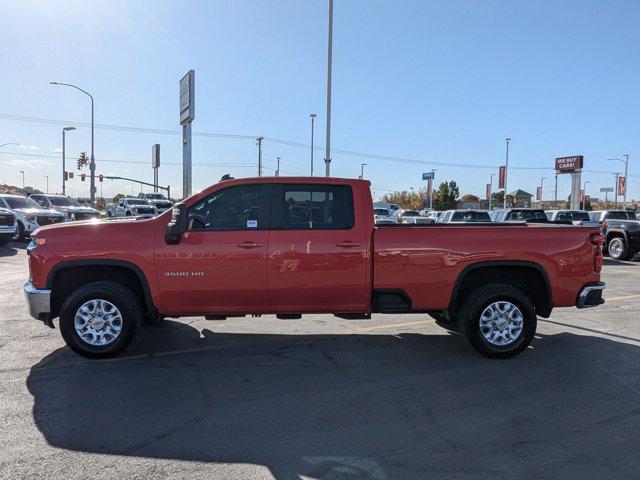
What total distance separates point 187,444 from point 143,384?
1383 millimetres

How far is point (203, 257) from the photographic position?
5.34 m

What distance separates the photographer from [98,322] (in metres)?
5.45

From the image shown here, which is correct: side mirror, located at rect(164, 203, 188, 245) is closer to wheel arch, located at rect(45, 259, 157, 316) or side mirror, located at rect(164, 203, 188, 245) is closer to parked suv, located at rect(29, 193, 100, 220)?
wheel arch, located at rect(45, 259, 157, 316)

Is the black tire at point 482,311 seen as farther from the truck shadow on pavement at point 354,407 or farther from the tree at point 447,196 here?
the tree at point 447,196

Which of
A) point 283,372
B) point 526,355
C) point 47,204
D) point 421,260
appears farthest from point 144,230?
point 47,204

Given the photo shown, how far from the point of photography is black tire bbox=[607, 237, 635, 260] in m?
17.9

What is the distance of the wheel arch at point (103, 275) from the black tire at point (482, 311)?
348 cm

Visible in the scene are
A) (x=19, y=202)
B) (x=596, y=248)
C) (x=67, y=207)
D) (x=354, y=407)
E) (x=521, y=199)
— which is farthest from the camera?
(x=521, y=199)

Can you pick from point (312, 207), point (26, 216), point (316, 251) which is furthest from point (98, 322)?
point (26, 216)

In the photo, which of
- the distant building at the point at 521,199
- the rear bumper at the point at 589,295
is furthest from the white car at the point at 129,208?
the distant building at the point at 521,199

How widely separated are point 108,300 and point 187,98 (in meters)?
10.9

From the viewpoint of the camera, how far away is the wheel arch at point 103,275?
5.36 meters

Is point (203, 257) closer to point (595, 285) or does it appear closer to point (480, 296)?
point (480, 296)

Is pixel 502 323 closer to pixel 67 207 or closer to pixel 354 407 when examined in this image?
pixel 354 407
